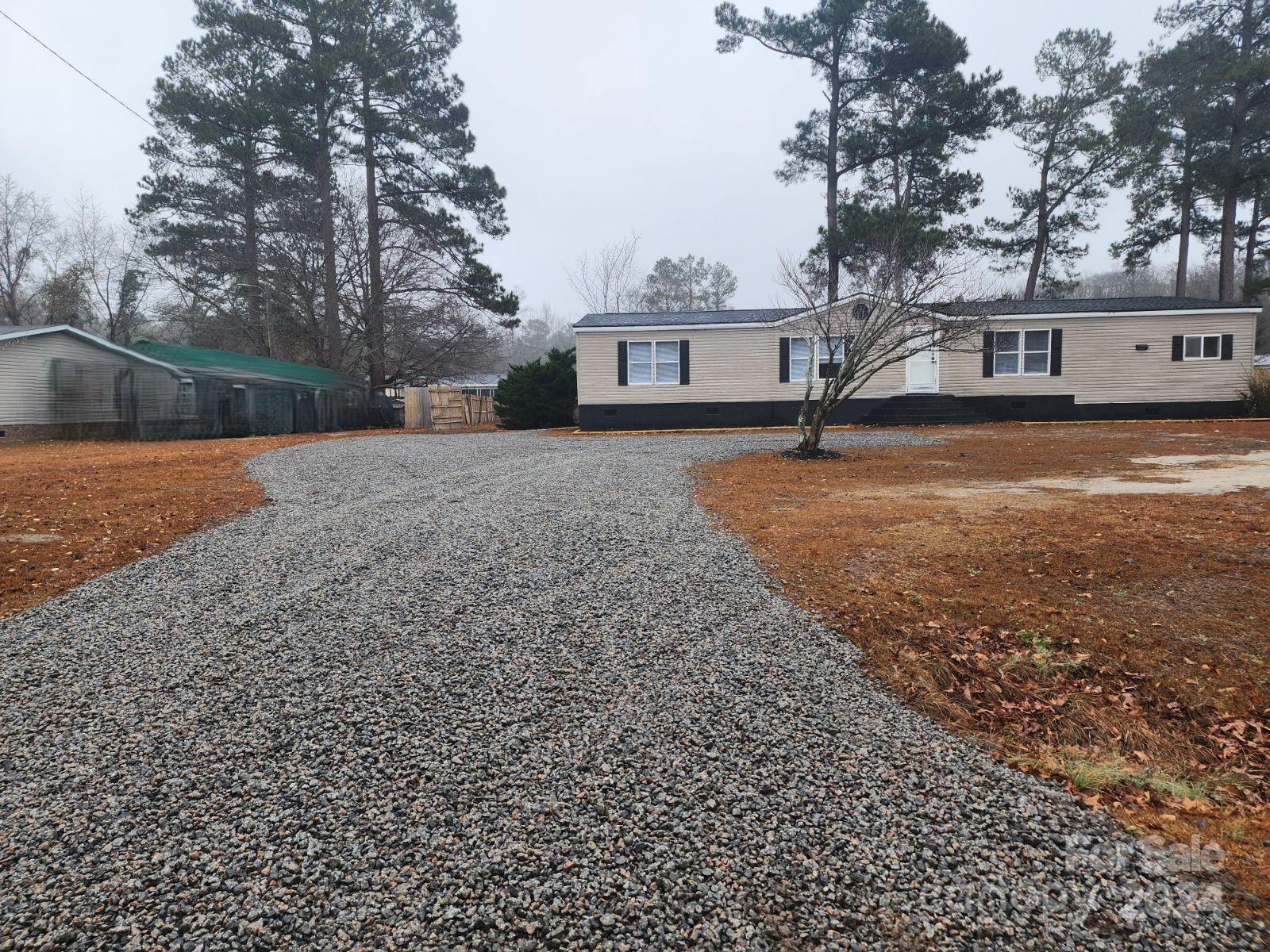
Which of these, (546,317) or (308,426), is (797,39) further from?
(546,317)

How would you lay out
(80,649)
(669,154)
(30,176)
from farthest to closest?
1. (669,154)
2. (30,176)
3. (80,649)

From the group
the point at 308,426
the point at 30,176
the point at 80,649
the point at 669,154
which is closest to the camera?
the point at 80,649

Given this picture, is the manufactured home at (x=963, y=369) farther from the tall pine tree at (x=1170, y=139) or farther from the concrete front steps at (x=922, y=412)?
the tall pine tree at (x=1170, y=139)

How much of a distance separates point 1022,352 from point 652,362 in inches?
365

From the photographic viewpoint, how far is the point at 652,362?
17.2 metres

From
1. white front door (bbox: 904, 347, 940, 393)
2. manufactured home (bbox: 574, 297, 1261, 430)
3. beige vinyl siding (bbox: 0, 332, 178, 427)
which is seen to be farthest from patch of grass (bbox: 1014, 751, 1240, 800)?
beige vinyl siding (bbox: 0, 332, 178, 427)

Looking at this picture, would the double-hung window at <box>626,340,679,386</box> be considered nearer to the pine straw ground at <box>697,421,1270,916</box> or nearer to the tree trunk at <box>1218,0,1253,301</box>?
the pine straw ground at <box>697,421,1270,916</box>

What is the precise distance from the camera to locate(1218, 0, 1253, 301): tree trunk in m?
19.1

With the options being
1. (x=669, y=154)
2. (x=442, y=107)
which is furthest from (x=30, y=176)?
(x=669, y=154)

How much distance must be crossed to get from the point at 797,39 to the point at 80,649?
23453 millimetres

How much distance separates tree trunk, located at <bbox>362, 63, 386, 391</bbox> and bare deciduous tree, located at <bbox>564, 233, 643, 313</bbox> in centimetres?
1083

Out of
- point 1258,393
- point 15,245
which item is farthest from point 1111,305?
point 15,245

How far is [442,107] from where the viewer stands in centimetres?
2131

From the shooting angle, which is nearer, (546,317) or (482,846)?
(482,846)
